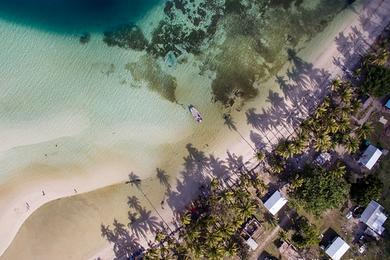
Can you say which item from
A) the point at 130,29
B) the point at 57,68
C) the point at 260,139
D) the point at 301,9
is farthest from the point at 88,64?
the point at 301,9

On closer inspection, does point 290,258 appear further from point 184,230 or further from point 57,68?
point 57,68

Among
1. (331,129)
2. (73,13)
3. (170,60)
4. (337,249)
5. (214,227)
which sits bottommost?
(337,249)

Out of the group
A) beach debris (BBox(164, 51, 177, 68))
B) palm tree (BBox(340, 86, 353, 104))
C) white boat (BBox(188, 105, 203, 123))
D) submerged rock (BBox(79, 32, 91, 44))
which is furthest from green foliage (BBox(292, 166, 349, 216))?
submerged rock (BBox(79, 32, 91, 44))

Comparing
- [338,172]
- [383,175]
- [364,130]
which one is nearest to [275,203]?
[338,172]

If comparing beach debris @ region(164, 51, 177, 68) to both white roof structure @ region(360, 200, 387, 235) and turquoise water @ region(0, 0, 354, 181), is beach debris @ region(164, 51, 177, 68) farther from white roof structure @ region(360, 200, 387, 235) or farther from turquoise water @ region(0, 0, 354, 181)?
white roof structure @ region(360, 200, 387, 235)

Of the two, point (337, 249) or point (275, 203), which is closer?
point (337, 249)

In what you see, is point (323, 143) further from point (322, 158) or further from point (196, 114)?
point (196, 114)
